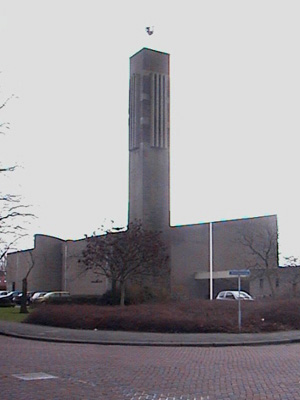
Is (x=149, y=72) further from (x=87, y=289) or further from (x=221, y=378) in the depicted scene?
(x=221, y=378)

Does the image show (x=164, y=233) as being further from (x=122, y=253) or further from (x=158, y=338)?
(x=158, y=338)

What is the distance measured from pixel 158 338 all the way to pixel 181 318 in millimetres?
3013

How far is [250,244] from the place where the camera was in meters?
59.0

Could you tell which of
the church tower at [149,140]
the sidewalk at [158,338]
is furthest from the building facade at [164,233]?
the sidewalk at [158,338]

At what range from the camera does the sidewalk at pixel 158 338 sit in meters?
22.0

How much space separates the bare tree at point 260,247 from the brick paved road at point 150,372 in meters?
37.0

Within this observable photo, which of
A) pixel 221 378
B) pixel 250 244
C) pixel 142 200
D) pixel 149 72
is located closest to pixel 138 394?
pixel 221 378

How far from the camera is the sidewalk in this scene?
2197 centimetres

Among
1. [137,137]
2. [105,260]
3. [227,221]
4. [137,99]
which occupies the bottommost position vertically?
[105,260]

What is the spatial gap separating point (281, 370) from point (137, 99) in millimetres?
39237

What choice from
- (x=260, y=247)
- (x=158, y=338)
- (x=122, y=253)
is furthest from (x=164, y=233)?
(x=158, y=338)

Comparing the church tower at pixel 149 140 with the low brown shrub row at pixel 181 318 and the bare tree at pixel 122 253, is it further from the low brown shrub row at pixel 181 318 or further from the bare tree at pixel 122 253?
the low brown shrub row at pixel 181 318

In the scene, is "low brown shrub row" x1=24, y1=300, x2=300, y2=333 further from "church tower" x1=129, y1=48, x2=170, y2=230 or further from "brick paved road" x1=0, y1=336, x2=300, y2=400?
"church tower" x1=129, y1=48, x2=170, y2=230

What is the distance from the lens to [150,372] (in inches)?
556
